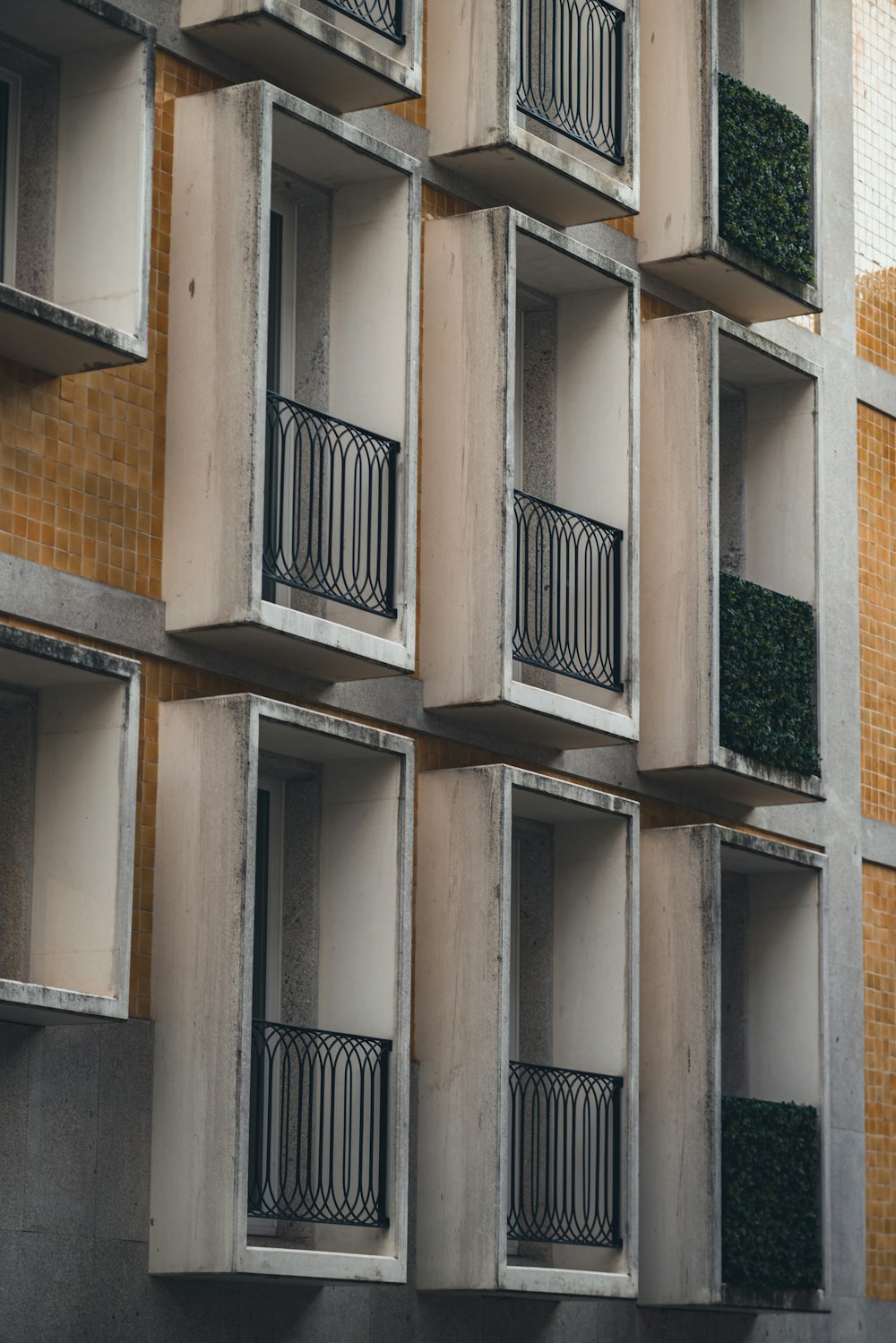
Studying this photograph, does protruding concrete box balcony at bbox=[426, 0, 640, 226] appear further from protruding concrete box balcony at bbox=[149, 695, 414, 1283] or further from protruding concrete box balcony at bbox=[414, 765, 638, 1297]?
protruding concrete box balcony at bbox=[149, 695, 414, 1283]

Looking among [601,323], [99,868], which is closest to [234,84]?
[601,323]

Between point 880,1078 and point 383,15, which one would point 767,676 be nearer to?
point 880,1078

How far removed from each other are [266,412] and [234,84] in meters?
2.30

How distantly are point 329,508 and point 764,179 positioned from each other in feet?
21.0

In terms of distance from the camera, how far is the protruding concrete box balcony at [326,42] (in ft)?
55.4

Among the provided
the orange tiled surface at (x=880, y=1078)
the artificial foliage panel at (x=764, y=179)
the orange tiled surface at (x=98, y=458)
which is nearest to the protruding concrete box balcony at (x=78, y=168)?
the orange tiled surface at (x=98, y=458)

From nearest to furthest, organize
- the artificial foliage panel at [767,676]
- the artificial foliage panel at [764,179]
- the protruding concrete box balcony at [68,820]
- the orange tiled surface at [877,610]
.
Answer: the protruding concrete box balcony at [68,820]
the artificial foliage panel at [767,676]
the artificial foliage panel at [764,179]
the orange tiled surface at [877,610]

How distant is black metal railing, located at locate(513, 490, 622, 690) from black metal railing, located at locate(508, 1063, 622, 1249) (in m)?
2.76

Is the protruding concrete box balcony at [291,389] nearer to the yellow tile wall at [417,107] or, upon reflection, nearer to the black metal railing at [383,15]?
the black metal railing at [383,15]

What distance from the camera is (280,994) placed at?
17250 mm

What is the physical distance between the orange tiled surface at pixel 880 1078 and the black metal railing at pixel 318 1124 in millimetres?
7112

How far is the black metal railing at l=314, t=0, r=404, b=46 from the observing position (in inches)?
699

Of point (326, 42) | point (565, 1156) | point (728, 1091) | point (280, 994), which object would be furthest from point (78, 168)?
point (728, 1091)

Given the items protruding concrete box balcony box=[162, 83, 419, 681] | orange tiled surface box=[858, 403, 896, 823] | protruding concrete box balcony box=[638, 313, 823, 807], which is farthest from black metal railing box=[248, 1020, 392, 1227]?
orange tiled surface box=[858, 403, 896, 823]
